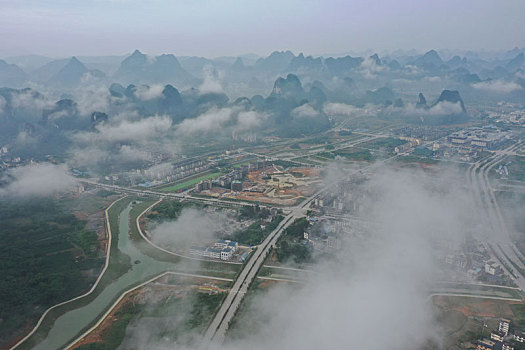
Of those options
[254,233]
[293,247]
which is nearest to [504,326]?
[293,247]

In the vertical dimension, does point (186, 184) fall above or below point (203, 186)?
below

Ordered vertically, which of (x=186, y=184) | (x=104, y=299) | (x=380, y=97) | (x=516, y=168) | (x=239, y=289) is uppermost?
(x=380, y=97)

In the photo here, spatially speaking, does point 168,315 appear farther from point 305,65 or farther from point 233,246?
point 305,65

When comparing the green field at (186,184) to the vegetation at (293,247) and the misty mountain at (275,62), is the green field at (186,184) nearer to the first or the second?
the vegetation at (293,247)

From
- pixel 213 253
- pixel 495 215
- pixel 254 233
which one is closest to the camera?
pixel 213 253

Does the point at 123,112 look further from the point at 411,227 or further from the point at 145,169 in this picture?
the point at 411,227

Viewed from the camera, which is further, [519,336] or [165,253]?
[165,253]

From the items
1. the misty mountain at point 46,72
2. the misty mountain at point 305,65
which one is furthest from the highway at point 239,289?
the misty mountain at point 46,72
